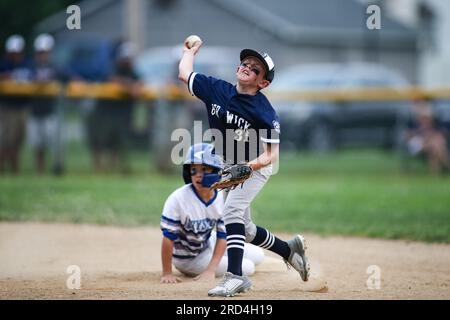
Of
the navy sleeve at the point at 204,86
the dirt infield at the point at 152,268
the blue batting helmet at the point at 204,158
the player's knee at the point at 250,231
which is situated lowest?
the dirt infield at the point at 152,268

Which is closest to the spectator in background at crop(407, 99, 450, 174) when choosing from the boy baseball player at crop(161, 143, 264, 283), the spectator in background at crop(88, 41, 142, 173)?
the spectator in background at crop(88, 41, 142, 173)

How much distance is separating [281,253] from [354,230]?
3.44 metres

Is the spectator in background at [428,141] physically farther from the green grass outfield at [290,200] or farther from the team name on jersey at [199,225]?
the team name on jersey at [199,225]

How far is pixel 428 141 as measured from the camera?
1603 centimetres

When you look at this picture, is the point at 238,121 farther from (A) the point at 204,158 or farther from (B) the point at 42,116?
(B) the point at 42,116

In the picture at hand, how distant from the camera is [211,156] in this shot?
21.7 feet

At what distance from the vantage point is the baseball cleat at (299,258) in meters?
6.48

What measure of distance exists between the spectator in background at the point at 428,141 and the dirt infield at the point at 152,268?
709 cm

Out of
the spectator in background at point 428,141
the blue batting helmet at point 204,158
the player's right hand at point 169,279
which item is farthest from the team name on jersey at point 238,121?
the spectator in background at point 428,141

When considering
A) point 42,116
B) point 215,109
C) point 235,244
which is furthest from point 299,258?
point 42,116

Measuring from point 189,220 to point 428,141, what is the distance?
33.6 feet

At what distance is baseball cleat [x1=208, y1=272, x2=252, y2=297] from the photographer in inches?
230

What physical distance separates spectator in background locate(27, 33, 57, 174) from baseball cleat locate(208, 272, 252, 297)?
8.89 metres

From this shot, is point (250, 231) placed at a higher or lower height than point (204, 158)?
lower
